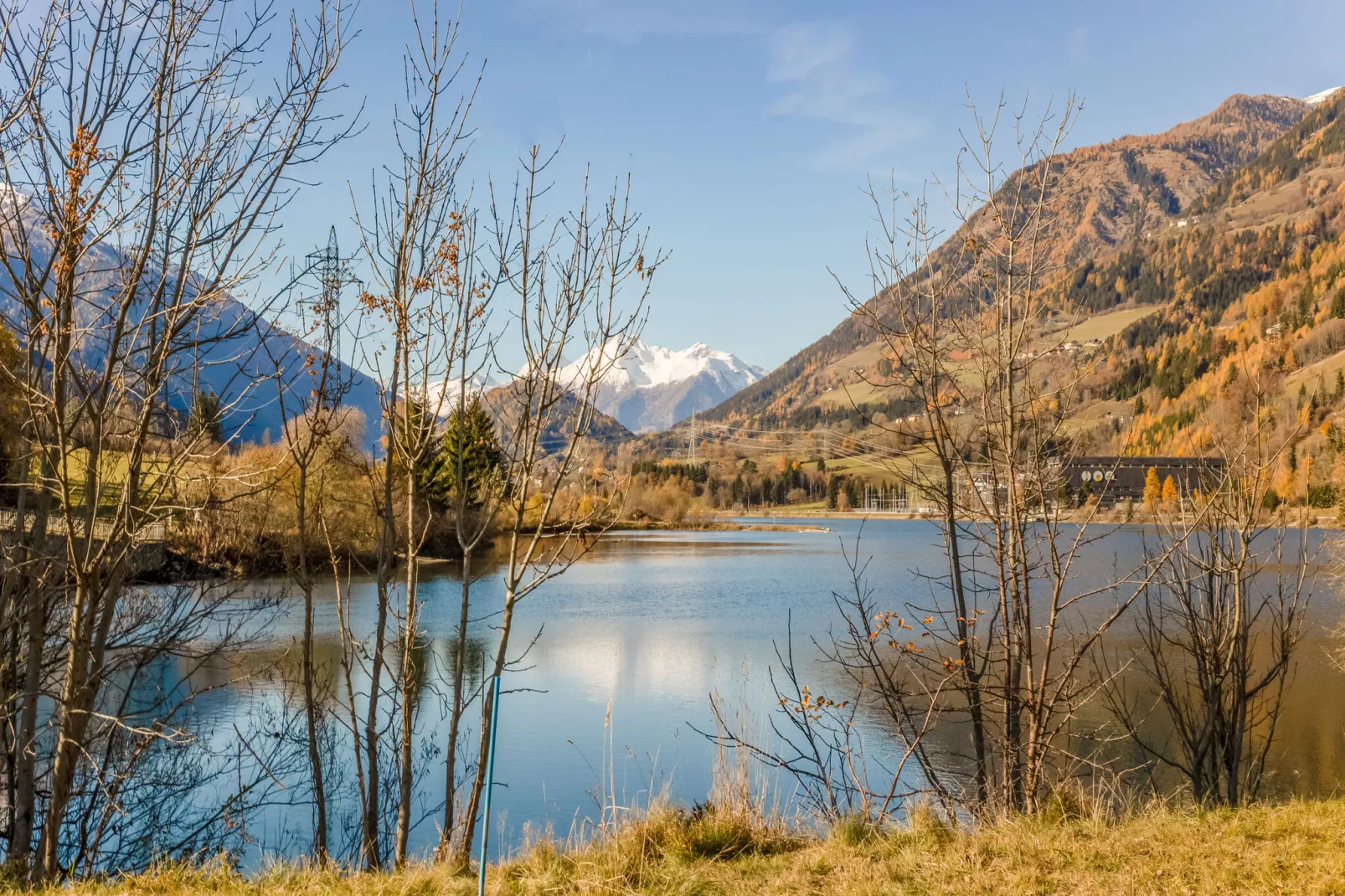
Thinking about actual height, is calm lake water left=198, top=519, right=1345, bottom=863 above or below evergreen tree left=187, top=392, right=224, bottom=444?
below

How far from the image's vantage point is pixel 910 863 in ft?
16.2

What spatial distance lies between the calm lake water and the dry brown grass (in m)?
1.16

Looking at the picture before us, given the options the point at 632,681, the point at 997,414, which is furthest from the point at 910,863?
the point at 632,681

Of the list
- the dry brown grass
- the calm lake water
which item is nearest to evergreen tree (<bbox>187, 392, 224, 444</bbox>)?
the dry brown grass

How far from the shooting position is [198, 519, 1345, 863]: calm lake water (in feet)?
36.2

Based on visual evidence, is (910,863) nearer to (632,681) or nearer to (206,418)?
(206,418)

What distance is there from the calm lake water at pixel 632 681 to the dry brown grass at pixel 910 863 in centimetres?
116

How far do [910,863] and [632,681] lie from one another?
42.0 feet

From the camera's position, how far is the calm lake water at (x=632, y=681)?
434 inches

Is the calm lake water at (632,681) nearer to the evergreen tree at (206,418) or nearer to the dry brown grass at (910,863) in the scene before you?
the dry brown grass at (910,863)

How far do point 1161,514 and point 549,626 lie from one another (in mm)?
16854

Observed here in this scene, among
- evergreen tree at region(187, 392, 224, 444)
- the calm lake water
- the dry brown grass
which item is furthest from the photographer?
the calm lake water

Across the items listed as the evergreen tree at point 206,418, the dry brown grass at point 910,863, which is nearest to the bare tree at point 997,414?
the dry brown grass at point 910,863

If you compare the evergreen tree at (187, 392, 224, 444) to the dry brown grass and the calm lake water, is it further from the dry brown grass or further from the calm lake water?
the calm lake water
